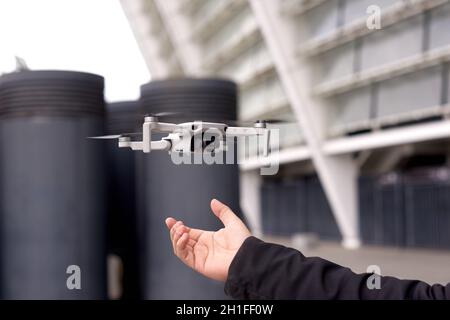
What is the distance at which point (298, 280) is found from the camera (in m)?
1.56

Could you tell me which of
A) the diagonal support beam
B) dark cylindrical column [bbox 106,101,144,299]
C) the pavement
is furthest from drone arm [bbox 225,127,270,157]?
the diagonal support beam

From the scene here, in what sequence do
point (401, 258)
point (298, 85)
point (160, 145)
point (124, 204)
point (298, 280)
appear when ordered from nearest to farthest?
1. point (298, 280)
2. point (160, 145)
3. point (124, 204)
4. point (401, 258)
5. point (298, 85)

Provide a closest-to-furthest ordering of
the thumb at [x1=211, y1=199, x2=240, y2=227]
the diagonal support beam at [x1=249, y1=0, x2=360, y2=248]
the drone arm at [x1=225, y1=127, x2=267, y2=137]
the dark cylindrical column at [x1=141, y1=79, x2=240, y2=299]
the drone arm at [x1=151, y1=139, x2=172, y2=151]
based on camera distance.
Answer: the thumb at [x1=211, y1=199, x2=240, y2=227], the drone arm at [x1=151, y1=139, x2=172, y2=151], the drone arm at [x1=225, y1=127, x2=267, y2=137], the dark cylindrical column at [x1=141, y1=79, x2=240, y2=299], the diagonal support beam at [x1=249, y1=0, x2=360, y2=248]

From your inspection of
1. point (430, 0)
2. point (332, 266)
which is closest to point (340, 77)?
point (430, 0)

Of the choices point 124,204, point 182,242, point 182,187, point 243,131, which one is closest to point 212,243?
point 182,242

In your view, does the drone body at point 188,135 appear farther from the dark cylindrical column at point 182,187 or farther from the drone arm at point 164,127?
the dark cylindrical column at point 182,187

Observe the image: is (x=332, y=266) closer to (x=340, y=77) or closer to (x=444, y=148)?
(x=340, y=77)

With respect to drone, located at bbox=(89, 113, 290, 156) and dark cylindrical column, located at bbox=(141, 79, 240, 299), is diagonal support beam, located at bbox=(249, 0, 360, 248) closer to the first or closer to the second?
dark cylindrical column, located at bbox=(141, 79, 240, 299)

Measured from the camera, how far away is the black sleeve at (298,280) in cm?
156

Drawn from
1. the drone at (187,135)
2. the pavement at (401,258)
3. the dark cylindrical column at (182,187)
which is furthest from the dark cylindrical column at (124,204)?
the pavement at (401,258)

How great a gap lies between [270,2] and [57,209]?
19.4 metres

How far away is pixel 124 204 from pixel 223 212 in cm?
613

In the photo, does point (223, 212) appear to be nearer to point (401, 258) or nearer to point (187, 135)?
point (187, 135)

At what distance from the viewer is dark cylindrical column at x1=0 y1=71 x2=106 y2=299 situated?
5559mm
